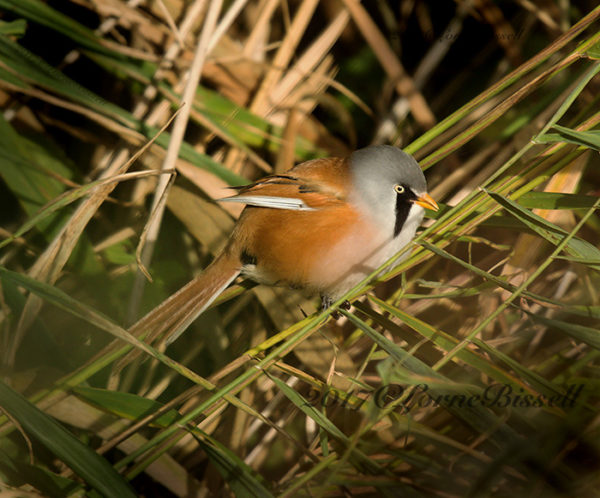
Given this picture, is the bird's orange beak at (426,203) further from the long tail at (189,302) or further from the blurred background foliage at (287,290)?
the long tail at (189,302)

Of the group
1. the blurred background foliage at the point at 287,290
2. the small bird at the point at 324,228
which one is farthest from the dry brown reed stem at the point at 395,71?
the small bird at the point at 324,228

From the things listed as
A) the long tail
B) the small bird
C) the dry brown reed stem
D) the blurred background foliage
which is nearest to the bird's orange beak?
the small bird

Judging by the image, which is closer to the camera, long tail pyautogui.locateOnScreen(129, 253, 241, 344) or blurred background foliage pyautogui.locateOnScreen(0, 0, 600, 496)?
blurred background foliage pyautogui.locateOnScreen(0, 0, 600, 496)

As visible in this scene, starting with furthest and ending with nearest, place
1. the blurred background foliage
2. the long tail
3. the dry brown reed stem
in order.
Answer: the dry brown reed stem → the long tail → the blurred background foliage

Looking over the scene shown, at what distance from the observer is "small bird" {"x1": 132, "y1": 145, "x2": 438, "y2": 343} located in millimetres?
2180

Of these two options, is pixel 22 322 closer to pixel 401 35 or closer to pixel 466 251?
pixel 466 251

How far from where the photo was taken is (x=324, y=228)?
7.29ft

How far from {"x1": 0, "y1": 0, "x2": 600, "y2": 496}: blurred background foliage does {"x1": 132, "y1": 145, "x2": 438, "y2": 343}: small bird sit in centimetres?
13

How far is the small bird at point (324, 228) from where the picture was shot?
218cm

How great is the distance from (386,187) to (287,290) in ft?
2.35

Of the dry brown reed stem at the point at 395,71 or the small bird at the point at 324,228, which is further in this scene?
the dry brown reed stem at the point at 395,71

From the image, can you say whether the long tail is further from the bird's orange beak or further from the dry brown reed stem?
the dry brown reed stem

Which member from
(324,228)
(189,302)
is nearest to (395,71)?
(324,228)

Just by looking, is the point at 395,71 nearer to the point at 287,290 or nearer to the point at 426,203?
the point at 426,203
